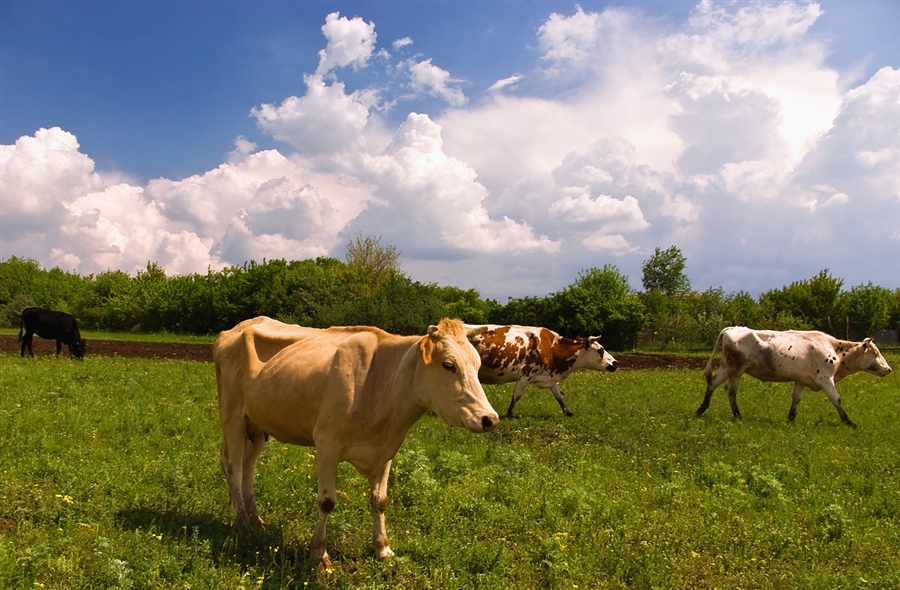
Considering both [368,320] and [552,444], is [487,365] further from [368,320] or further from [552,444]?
[368,320]

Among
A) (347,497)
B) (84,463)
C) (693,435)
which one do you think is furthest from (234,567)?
(693,435)

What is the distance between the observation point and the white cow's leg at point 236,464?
6.36m

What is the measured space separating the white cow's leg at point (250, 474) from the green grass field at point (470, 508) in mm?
223

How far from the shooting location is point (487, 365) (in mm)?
14945

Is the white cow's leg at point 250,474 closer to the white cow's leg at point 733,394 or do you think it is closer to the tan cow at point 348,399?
the tan cow at point 348,399

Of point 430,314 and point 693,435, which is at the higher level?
point 430,314

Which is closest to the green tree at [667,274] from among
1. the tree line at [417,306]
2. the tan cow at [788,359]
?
the tree line at [417,306]

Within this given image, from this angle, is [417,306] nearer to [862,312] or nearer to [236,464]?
[236,464]

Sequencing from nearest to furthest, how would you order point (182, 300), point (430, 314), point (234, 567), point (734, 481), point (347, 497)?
point (234, 567) < point (347, 497) < point (734, 481) < point (430, 314) < point (182, 300)

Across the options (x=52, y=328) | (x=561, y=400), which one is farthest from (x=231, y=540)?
(x=52, y=328)

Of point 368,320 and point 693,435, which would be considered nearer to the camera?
point 693,435

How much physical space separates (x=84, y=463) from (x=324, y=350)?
13.7 feet

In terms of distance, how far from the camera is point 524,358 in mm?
15195

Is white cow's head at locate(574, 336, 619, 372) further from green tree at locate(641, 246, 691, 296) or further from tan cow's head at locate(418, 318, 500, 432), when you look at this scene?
green tree at locate(641, 246, 691, 296)
